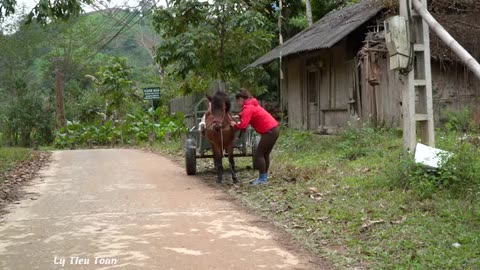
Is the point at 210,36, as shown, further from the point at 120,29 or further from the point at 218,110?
the point at 120,29

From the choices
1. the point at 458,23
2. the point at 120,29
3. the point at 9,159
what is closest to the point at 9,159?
the point at 9,159

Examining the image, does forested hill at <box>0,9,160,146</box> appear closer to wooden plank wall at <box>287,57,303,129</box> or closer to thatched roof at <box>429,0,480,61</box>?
wooden plank wall at <box>287,57,303,129</box>

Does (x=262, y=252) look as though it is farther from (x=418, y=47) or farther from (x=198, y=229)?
(x=418, y=47)

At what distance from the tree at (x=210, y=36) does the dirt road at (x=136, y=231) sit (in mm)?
6822

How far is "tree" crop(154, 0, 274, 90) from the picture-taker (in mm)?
16984

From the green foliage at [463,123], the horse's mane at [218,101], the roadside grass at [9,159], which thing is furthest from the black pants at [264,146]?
the roadside grass at [9,159]

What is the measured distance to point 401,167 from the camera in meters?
7.89

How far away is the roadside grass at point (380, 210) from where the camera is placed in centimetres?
533

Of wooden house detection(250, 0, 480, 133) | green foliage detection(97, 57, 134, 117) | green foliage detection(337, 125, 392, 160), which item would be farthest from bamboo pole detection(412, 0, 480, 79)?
green foliage detection(97, 57, 134, 117)

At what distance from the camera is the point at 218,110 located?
10.2 metres

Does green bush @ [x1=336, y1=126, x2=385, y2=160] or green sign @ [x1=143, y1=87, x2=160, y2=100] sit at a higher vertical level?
green sign @ [x1=143, y1=87, x2=160, y2=100]

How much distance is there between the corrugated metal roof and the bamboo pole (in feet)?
23.4

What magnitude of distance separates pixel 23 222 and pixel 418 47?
613 cm

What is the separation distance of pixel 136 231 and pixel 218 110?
13.0ft
